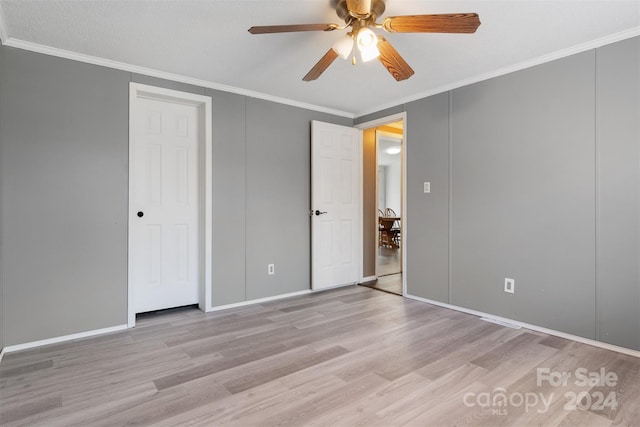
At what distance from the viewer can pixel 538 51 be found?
8.51ft

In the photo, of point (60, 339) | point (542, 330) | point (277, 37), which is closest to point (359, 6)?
point (277, 37)

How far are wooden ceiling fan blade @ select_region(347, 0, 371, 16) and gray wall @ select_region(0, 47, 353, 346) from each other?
75.9 inches

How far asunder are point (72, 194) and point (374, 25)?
2.58 metres

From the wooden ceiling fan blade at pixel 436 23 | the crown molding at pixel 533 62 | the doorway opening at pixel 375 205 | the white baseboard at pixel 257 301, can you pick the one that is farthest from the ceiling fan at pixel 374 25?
the white baseboard at pixel 257 301

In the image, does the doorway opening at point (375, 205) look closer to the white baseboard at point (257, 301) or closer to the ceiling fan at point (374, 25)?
the white baseboard at point (257, 301)

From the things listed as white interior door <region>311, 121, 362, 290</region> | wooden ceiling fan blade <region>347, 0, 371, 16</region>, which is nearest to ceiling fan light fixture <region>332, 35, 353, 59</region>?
wooden ceiling fan blade <region>347, 0, 371, 16</region>

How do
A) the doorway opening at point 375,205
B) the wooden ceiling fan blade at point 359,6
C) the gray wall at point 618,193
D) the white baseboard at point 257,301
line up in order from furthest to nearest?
the doorway opening at point 375,205
the white baseboard at point 257,301
the gray wall at point 618,193
the wooden ceiling fan blade at point 359,6

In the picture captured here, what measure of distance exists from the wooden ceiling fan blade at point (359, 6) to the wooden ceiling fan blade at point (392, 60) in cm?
19

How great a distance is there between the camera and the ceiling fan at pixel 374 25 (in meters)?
1.72

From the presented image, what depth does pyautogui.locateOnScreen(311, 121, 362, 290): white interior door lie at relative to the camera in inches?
157

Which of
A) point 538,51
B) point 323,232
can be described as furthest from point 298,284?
point 538,51

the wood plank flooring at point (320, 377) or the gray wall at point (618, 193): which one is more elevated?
the gray wall at point (618, 193)

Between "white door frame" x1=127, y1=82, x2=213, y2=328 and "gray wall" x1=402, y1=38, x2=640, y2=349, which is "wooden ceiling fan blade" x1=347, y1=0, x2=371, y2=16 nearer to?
"gray wall" x1=402, y1=38, x2=640, y2=349

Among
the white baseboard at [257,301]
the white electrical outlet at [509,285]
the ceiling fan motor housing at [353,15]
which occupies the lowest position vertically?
the white baseboard at [257,301]
